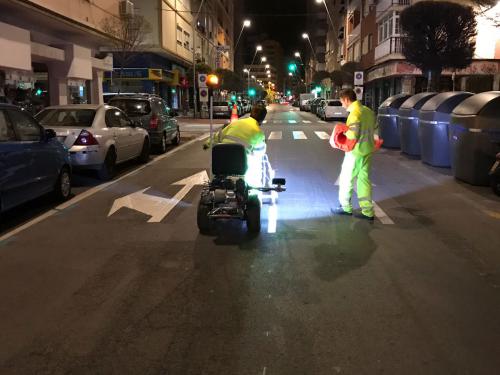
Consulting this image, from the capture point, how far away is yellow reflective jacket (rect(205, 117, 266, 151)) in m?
6.83

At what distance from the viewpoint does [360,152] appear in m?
7.54

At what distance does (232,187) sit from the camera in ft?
21.8

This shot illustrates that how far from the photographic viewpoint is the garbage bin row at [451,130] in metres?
10.2

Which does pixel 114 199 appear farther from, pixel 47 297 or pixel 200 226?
pixel 47 297

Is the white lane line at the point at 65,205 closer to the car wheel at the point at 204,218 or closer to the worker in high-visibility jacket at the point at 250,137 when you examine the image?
the car wheel at the point at 204,218

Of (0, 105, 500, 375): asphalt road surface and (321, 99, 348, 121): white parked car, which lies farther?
(321, 99, 348, 121): white parked car

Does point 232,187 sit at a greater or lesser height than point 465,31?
lesser

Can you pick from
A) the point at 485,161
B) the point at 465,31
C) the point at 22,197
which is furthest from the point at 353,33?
the point at 22,197

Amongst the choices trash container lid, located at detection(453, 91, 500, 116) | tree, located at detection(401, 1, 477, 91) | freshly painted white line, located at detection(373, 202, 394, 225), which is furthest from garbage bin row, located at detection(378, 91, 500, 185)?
tree, located at detection(401, 1, 477, 91)

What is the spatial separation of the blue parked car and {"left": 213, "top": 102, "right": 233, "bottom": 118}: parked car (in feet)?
105

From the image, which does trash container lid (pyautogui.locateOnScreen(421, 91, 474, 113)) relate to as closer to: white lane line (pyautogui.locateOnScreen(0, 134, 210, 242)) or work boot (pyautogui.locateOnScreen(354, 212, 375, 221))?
work boot (pyautogui.locateOnScreen(354, 212, 375, 221))

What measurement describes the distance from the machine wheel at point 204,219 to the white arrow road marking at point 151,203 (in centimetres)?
102

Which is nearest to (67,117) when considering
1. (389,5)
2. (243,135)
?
(243,135)

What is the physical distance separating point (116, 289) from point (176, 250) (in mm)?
1346
